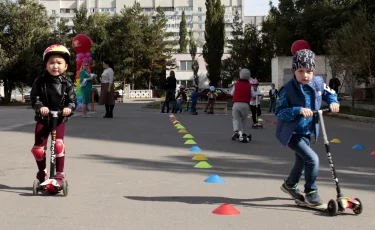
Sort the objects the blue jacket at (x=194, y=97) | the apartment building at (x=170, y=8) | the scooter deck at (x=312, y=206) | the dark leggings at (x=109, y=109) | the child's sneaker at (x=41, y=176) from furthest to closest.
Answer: the apartment building at (x=170, y=8) < the blue jacket at (x=194, y=97) < the dark leggings at (x=109, y=109) < the child's sneaker at (x=41, y=176) < the scooter deck at (x=312, y=206)

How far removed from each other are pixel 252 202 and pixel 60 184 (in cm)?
206

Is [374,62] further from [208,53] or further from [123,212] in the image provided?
[208,53]

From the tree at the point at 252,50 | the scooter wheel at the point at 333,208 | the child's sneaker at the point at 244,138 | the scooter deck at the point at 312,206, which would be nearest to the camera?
the scooter wheel at the point at 333,208

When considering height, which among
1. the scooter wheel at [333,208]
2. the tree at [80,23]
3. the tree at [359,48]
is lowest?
the scooter wheel at [333,208]

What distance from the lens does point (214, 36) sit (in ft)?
199

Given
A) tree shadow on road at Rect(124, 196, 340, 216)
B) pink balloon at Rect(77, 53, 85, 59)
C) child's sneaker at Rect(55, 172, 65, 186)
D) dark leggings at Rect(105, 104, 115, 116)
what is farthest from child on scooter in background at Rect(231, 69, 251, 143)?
pink balloon at Rect(77, 53, 85, 59)

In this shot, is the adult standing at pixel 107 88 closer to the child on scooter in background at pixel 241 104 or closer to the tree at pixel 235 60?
the child on scooter in background at pixel 241 104

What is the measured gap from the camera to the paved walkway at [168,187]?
181 inches

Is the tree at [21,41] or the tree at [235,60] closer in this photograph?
the tree at [21,41]

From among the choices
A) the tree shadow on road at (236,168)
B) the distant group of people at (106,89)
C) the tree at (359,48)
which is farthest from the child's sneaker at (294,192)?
the tree at (359,48)

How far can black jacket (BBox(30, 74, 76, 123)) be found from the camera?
565cm

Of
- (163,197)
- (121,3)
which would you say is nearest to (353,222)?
(163,197)

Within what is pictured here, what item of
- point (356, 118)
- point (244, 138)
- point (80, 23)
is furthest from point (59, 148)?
point (80, 23)

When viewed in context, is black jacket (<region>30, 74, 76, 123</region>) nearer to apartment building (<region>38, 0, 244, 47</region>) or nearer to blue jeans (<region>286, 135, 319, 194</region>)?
blue jeans (<region>286, 135, 319, 194</region>)
